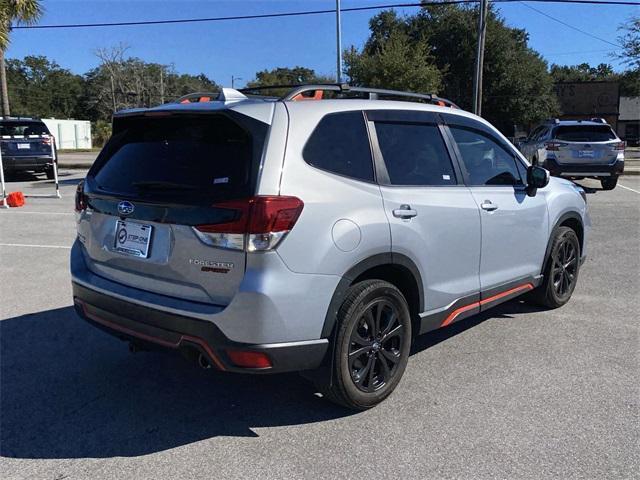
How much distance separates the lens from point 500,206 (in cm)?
443

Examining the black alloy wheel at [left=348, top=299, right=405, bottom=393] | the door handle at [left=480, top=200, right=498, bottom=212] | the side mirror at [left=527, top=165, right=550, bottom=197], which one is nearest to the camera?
the black alloy wheel at [left=348, top=299, right=405, bottom=393]

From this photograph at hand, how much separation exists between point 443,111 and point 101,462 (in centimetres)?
318

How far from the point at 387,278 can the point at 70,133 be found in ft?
201

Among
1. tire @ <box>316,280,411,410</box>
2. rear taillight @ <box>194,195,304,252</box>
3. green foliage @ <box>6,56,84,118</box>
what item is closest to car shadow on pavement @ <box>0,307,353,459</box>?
tire @ <box>316,280,411,410</box>

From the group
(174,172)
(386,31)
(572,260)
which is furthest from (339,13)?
(174,172)

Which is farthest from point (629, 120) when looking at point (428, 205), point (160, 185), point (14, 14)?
point (160, 185)

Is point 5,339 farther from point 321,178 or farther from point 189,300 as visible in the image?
point 321,178

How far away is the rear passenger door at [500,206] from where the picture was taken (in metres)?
4.29

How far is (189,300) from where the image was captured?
306 cm

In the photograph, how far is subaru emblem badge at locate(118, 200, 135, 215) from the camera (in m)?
3.27

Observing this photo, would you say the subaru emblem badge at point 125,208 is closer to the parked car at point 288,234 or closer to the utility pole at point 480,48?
the parked car at point 288,234

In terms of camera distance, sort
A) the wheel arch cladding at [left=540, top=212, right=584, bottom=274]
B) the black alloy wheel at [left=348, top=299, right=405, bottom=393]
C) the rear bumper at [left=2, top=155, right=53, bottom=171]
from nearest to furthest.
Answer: the black alloy wheel at [left=348, top=299, right=405, bottom=393] → the wheel arch cladding at [left=540, top=212, right=584, bottom=274] → the rear bumper at [left=2, top=155, right=53, bottom=171]

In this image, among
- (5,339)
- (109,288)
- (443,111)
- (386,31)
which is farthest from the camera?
(386,31)

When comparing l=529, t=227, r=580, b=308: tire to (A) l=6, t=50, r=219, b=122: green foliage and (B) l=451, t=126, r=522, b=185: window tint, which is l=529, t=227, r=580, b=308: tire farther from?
(A) l=6, t=50, r=219, b=122: green foliage
